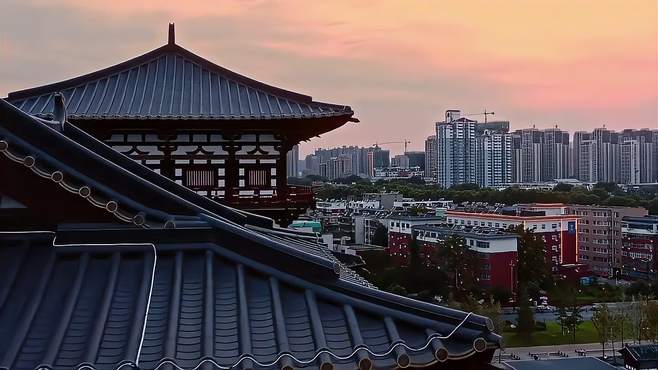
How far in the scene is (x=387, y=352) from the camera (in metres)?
3.41

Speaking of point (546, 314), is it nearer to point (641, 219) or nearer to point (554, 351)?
point (554, 351)

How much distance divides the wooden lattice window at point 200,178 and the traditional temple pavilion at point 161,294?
29.8ft

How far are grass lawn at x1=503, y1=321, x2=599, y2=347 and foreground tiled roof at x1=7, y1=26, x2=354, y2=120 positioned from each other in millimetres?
26202

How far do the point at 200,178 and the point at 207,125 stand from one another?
1.26m

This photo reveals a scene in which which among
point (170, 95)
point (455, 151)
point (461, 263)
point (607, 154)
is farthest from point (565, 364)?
point (607, 154)

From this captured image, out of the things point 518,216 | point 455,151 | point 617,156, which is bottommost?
point 518,216

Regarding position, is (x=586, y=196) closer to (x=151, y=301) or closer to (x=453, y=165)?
(x=453, y=165)

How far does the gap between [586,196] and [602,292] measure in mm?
23652

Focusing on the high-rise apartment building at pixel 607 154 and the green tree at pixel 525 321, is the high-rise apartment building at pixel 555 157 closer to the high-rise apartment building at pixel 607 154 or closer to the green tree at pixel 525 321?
the high-rise apartment building at pixel 607 154

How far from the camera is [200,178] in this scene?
13328mm

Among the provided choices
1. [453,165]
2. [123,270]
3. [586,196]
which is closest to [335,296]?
[123,270]

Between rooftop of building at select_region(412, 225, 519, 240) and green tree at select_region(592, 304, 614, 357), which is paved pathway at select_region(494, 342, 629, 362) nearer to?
green tree at select_region(592, 304, 614, 357)

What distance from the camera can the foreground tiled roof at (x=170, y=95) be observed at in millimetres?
12734

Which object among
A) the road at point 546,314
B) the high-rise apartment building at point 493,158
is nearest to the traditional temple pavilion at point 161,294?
the road at point 546,314
